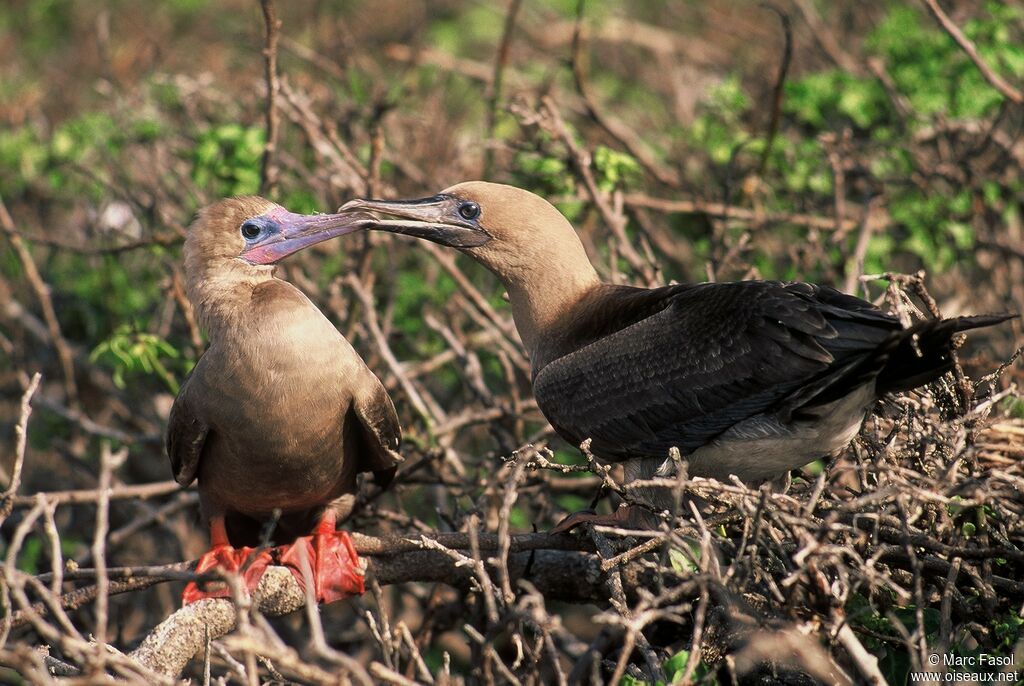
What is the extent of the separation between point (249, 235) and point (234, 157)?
40.7 inches

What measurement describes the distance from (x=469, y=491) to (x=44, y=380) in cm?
318

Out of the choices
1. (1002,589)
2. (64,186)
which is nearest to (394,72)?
(64,186)

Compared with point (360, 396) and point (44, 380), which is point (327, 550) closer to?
point (360, 396)

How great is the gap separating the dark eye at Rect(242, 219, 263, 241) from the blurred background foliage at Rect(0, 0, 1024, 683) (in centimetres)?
64

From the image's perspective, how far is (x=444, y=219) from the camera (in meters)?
4.84

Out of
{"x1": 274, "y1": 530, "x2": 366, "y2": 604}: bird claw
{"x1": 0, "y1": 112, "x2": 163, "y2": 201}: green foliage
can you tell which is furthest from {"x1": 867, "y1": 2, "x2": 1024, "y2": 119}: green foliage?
{"x1": 0, "y1": 112, "x2": 163, "y2": 201}: green foliage

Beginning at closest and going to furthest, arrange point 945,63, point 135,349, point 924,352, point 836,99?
1. point 924,352
2. point 135,349
3. point 945,63
4. point 836,99

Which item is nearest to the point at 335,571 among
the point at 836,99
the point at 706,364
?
the point at 706,364

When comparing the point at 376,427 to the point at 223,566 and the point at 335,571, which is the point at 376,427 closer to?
the point at 335,571

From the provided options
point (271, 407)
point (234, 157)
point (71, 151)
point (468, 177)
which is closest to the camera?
point (271, 407)

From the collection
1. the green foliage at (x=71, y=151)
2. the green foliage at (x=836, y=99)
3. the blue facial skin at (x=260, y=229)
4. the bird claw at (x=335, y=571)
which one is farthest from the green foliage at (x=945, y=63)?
the green foliage at (x=71, y=151)

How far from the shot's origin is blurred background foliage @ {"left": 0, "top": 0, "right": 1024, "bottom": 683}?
5.68 metres

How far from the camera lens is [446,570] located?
452 centimetres

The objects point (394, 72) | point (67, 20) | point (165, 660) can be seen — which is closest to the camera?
point (165, 660)
